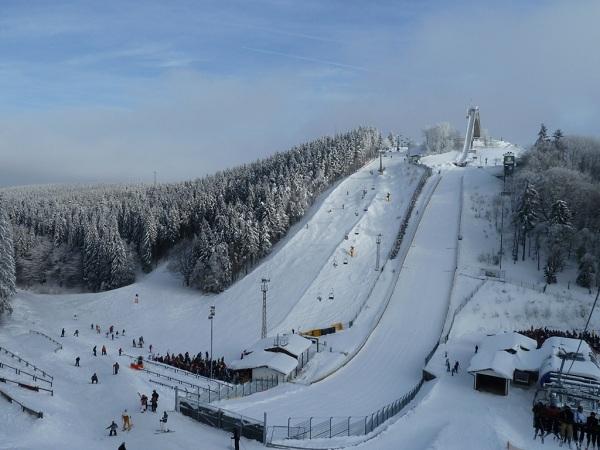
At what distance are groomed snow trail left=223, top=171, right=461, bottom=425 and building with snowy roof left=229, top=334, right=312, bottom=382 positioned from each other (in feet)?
4.16

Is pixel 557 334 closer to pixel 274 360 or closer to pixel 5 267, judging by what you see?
pixel 274 360

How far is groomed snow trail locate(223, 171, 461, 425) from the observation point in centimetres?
2514

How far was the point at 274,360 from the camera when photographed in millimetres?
29844

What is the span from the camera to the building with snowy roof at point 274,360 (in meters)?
29.5

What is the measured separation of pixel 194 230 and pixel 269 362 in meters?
44.2

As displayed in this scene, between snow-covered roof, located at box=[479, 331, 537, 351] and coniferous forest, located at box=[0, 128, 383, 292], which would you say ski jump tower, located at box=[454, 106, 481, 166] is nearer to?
coniferous forest, located at box=[0, 128, 383, 292]

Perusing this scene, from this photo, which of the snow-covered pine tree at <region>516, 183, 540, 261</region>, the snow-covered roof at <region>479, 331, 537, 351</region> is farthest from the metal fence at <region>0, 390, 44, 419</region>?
the snow-covered pine tree at <region>516, 183, 540, 261</region>

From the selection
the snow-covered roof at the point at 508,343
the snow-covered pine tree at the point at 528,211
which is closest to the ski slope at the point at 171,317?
the snow-covered pine tree at the point at 528,211

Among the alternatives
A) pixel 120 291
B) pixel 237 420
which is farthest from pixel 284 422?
pixel 120 291

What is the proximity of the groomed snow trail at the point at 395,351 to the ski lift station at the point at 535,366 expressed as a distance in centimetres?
424

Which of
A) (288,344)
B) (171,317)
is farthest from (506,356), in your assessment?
(171,317)

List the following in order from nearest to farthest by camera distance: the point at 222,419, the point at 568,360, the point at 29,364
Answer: the point at 222,419
the point at 568,360
the point at 29,364

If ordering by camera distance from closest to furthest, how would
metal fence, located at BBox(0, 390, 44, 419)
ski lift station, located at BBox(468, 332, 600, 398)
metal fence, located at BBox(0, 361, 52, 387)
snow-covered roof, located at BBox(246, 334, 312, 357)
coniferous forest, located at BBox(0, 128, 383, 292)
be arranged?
metal fence, located at BBox(0, 390, 44, 419) → metal fence, located at BBox(0, 361, 52, 387) → ski lift station, located at BBox(468, 332, 600, 398) → snow-covered roof, located at BBox(246, 334, 312, 357) → coniferous forest, located at BBox(0, 128, 383, 292)

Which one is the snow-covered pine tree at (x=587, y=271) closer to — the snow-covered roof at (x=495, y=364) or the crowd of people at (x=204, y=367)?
the snow-covered roof at (x=495, y=364)
